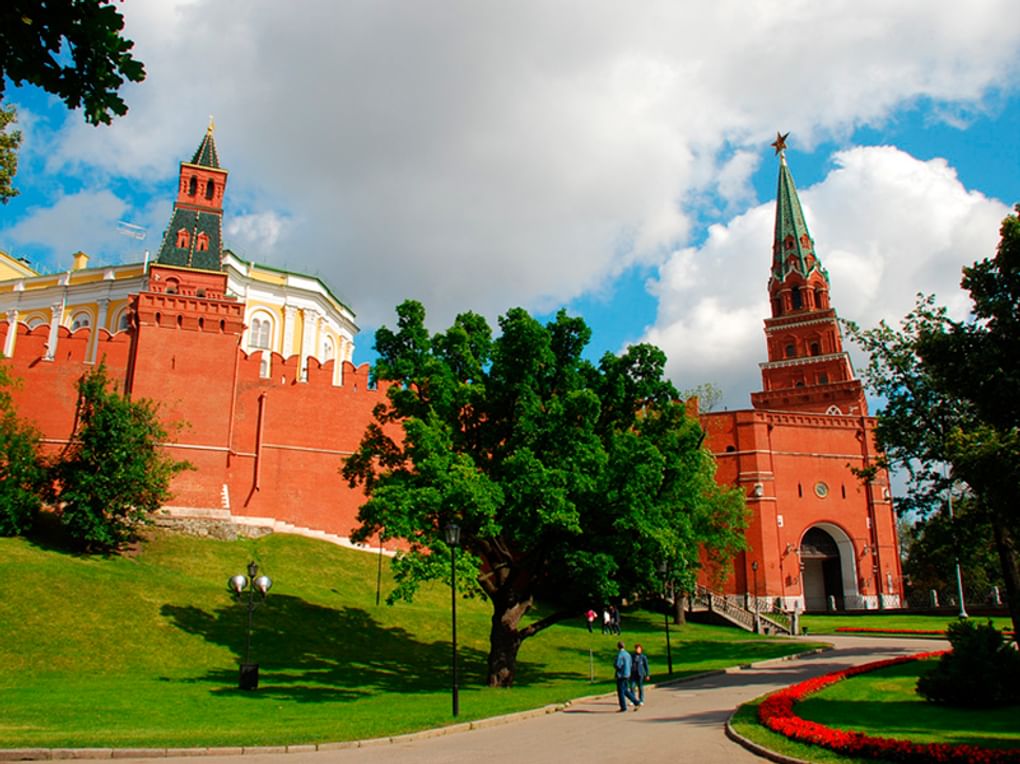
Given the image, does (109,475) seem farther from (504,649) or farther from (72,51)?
(72,51)

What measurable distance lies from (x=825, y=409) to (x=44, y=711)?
5652cm

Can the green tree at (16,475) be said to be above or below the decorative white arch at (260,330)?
below

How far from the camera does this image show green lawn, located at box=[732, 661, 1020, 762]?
10.4 meters

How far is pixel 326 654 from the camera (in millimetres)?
22719

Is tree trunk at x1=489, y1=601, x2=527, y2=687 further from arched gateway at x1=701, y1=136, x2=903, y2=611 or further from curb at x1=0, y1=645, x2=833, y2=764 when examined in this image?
arched gateway at x1=701, y1=136, x2=903, y2=611

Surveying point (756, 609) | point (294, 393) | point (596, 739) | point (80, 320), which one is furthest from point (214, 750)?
point (80, 320)

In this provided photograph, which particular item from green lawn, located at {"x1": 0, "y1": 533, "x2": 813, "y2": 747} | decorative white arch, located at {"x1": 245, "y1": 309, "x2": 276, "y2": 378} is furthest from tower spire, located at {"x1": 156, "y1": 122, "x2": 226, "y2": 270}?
green lawn, located at {"x1": 0, "y1": 533, "x2": 813, "y2": 747}

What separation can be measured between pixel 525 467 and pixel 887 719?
8655 mm

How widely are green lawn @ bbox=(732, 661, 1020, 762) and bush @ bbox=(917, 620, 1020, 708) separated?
0.90 feet

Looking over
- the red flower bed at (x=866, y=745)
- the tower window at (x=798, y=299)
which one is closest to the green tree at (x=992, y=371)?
the red flower bed at (x=866, y=745)

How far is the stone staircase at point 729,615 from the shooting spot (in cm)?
3441

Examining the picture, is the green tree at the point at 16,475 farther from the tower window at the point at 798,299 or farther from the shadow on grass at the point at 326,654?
the tower window at the point at 798,299

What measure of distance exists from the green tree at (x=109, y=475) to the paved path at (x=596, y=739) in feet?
61.7

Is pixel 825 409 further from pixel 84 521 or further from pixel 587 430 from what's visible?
pixel 84 521
